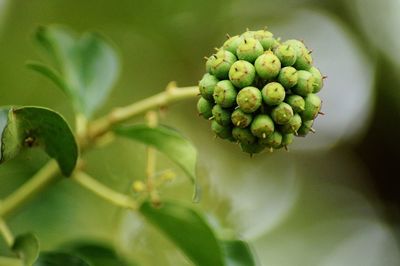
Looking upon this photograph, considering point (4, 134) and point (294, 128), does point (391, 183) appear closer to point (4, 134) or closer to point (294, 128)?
point (294, 128)

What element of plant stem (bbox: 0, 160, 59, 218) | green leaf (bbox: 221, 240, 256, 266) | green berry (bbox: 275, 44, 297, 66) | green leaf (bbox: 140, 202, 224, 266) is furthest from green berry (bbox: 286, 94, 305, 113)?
plant stem (bbox: 0, 160, 59, 218)

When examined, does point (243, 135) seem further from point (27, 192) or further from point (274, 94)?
point (27, 192)

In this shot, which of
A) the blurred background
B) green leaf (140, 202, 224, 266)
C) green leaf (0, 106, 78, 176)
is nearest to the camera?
green leaf (0, 106, 78, 176)

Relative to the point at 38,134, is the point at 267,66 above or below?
above

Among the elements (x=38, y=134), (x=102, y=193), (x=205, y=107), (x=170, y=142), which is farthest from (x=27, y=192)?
(x=205, y=107)

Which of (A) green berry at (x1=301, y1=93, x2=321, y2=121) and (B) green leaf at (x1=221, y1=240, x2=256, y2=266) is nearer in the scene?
(A) green berry at (x1=301, y1=93, x2=321, y2=121)

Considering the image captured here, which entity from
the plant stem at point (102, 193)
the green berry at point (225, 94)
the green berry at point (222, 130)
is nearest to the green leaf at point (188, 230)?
the plant stem at point (102, 193)

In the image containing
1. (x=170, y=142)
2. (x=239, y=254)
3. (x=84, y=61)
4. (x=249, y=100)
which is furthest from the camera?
(x=84, y=61)

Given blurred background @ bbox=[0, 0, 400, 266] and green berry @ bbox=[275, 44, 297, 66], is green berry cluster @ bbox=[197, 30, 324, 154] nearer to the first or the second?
green berry @ bbox=[275, 44, 297, 66]
